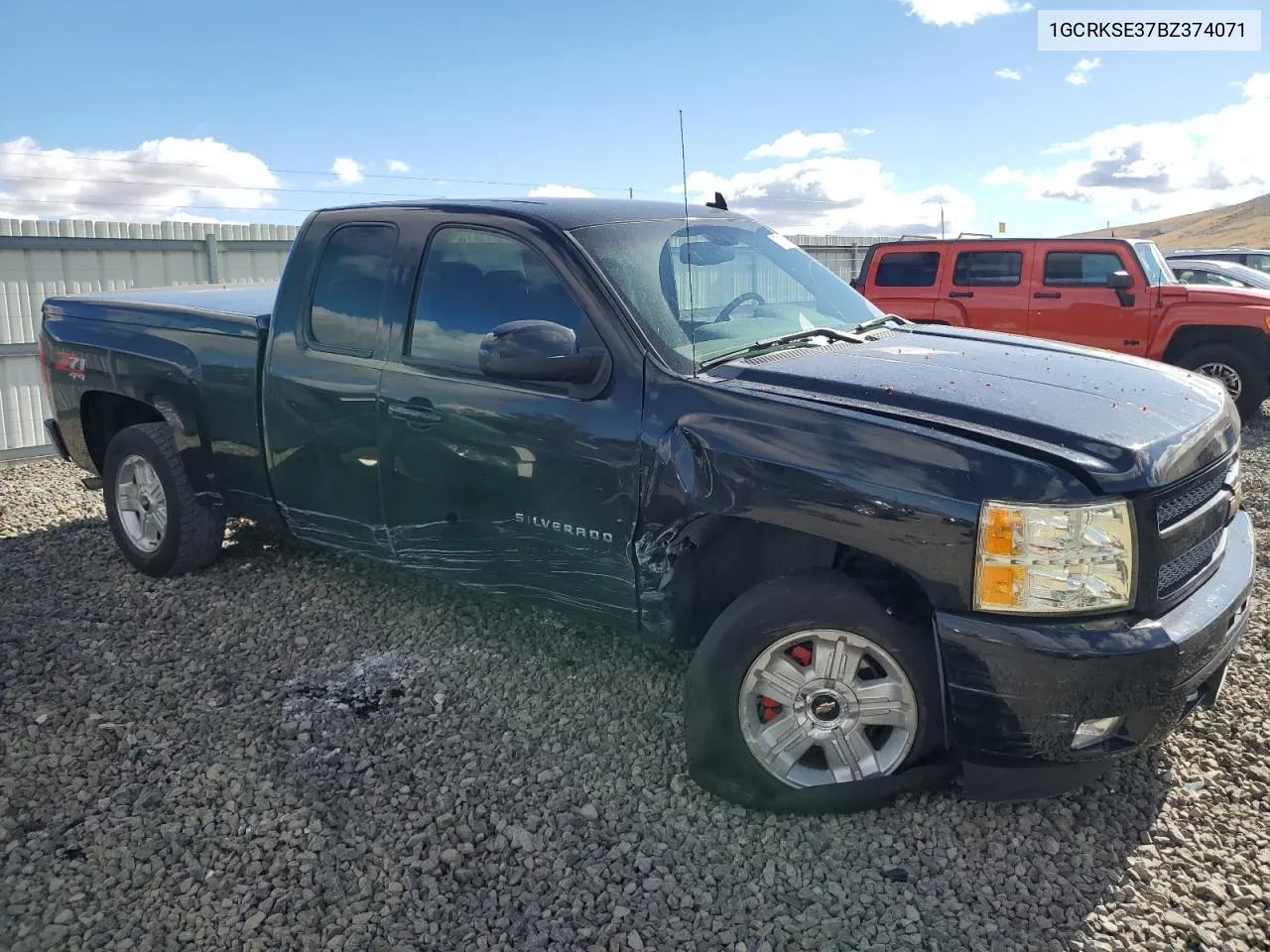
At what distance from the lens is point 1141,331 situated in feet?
33.1

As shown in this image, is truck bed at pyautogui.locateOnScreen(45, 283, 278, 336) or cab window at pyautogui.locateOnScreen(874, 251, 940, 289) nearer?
truck bed at pyautogui.locateOnScreen(45, 283, 278, 336)

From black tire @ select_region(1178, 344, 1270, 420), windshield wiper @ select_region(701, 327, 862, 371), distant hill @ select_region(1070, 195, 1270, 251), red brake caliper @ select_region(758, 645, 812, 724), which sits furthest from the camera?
distant hill @ select_region(1070, 195, 1270, 251)

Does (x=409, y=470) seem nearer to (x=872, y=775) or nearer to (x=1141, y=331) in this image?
(x=872, y=775)

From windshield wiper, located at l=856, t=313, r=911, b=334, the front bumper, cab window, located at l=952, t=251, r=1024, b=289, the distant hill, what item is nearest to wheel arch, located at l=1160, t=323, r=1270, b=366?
cab window, located at l=952, t=251, r=1024, b=289

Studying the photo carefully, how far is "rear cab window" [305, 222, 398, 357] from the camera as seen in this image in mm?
4109

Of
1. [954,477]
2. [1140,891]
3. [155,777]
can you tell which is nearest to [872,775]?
[1140,891]

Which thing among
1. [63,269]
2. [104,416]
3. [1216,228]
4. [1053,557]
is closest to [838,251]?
[63,269]

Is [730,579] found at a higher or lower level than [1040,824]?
higher

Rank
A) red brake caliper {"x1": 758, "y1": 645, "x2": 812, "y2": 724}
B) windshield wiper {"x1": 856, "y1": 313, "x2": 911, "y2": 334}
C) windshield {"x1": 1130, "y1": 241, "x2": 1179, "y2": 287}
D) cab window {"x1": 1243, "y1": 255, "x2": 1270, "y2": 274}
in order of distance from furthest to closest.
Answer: cab window {"x1": 1243, "y1": 255, "x2": 1270, "y2": 274}
windshield {"x1": 1130, "y1": 241, "x2": 1179, "y2": 287}
windshield wiper {"x1": 856, "y1": 313, "x2": 911, "y2": 334}
red brake caliper {"x1": 758, "y1": 645, "x2": 812, "y2": 724}

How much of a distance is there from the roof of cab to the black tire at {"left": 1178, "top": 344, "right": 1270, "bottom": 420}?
7766mm

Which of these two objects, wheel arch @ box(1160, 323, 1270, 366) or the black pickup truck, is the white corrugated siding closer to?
the black pickup truck

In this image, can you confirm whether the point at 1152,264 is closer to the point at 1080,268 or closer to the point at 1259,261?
the point at 1080,268

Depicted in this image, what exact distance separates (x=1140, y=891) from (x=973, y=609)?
3.09 feet

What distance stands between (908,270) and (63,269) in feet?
30.4
